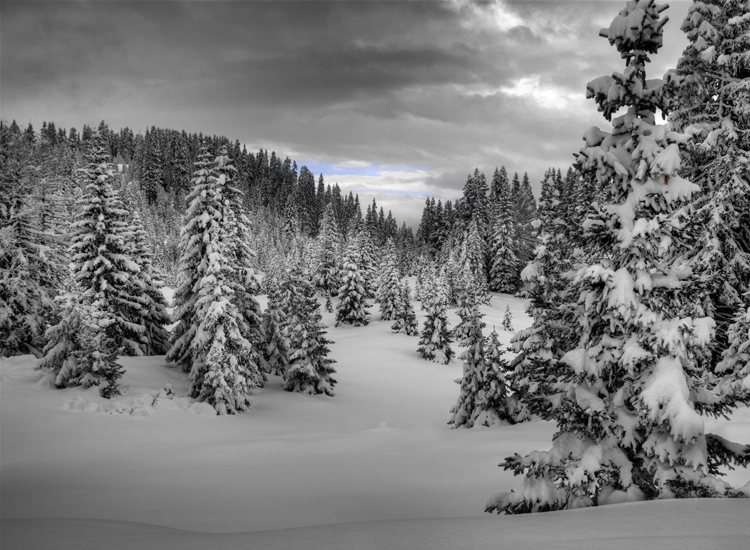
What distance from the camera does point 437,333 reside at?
153 feet

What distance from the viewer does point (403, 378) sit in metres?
41.3

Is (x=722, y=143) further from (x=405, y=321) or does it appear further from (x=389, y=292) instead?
(x=389, y=292)

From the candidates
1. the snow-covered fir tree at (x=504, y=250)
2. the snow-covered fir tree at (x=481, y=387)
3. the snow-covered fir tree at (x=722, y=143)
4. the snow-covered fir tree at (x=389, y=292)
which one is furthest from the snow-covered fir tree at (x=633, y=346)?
the snow-covered fir tree at (x=504, y=250)

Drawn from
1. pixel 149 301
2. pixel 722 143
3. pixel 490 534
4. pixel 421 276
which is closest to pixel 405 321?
pixel 421 276

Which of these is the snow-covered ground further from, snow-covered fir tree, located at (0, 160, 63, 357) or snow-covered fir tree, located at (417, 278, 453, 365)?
snow-covered fir tree, located at (417, 278, 453, 365)

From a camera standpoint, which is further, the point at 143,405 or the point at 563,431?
the point at 143,405

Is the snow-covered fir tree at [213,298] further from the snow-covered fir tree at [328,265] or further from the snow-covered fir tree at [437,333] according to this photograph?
the snow-covered fir tree at [328,265]

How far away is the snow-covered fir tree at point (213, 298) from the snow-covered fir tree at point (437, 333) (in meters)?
23.1

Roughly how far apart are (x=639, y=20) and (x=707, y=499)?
25.3 feet

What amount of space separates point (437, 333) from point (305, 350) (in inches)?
733

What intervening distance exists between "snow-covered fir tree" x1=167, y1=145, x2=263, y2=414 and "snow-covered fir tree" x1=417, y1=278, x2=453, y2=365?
2309cm

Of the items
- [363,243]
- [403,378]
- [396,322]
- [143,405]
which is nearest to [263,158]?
[363,243]

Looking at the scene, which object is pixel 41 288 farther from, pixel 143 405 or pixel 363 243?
pixel 363 243

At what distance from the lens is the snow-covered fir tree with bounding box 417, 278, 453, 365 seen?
46062 millimetres
